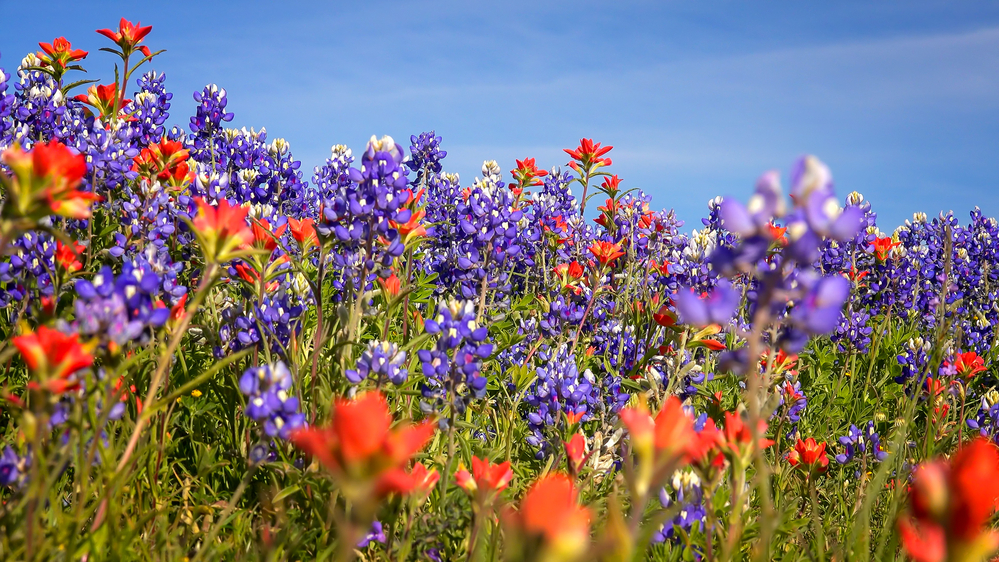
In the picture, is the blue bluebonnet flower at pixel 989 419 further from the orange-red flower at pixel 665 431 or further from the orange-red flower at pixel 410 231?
the orange-red flower at pixel 665 431

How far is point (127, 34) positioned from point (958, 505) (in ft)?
15.4

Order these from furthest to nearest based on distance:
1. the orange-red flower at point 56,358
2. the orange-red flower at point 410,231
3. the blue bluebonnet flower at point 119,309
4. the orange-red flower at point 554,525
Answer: the orange-red flower at point 410,231 → the blue bluebonnet flower at point 119,309 → the orange-red flower at point 56,358 → the orange-red flower at point 554,525

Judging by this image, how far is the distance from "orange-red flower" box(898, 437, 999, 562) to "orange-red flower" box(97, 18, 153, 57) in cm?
463

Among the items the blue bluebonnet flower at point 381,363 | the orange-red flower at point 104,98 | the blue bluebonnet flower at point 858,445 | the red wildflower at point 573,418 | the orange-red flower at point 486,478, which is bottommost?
the orange-red flower at point 486,478

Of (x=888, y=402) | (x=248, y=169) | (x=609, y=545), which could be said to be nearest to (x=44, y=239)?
(x=248, y=169)

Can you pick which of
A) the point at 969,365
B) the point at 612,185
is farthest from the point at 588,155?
the point at 969,365

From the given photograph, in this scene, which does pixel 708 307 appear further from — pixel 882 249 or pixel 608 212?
pixel 882 249

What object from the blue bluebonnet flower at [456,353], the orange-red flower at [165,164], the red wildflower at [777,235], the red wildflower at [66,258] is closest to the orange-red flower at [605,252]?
the red wildflower at [777,235]

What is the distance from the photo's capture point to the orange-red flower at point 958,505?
0.77 meters

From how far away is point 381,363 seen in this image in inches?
88.2

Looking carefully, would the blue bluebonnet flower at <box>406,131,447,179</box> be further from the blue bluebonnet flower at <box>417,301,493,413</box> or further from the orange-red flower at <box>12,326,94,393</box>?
the orange-red flower at <box>12,326,94,393</box>

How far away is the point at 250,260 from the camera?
8.71ft

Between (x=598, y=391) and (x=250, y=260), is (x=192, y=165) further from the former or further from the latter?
(x=598, y=391)

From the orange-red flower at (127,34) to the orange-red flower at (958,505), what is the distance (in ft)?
15.2
